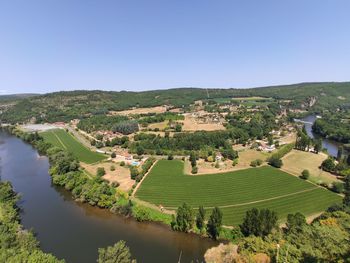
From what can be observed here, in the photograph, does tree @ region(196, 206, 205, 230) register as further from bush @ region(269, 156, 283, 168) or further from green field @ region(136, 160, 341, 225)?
bush @ region(269, 156, 283, 168)

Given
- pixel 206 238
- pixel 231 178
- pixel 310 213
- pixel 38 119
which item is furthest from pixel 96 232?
pixel 38 119

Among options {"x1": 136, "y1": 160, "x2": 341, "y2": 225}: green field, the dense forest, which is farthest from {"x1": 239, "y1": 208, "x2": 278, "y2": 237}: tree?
the dense forest

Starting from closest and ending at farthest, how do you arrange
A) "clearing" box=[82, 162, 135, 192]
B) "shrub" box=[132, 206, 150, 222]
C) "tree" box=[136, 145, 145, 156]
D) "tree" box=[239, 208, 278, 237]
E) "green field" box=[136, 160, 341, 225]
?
"tree" box=[239, 208, 278, 237]
"shrub" box=[132, 206, 150, 222]
"green field" box=[136, 160, 341, 225]
"clearing" box=[82, 162, 135, 192]
"tree" box=[136, 145, 145, 156]

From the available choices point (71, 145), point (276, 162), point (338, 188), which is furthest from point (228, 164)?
point (71, 145)

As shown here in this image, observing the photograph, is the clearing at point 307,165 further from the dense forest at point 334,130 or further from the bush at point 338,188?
the dense forest at point 334,130

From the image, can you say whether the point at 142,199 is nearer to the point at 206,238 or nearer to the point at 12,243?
the point at 206,238
